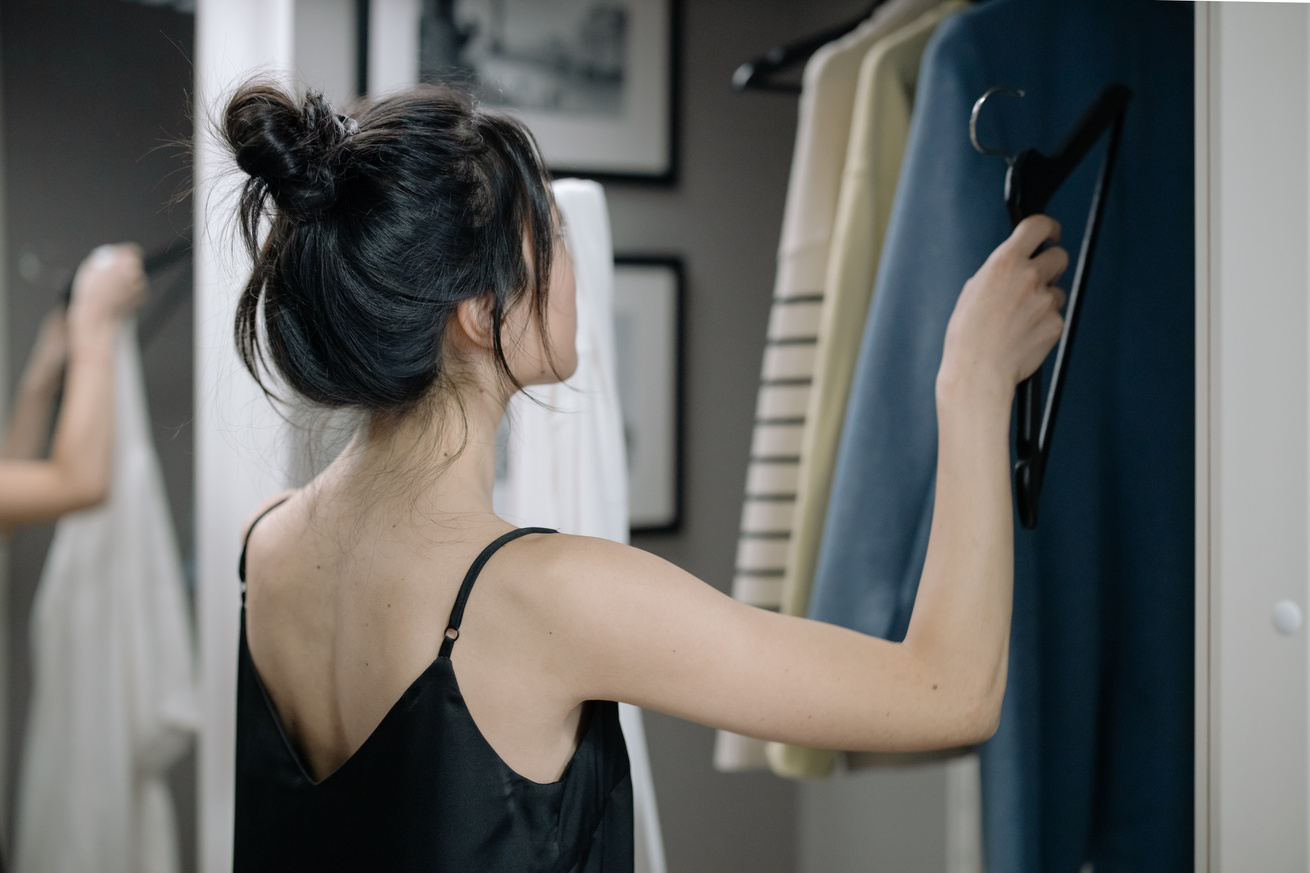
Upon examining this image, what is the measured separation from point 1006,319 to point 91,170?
965 mm

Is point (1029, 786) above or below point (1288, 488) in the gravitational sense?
below

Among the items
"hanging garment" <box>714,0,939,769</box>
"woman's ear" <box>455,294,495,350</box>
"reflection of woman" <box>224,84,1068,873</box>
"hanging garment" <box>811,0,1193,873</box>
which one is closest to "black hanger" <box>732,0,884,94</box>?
"hanging garment" <box>714,0,939,769</box>

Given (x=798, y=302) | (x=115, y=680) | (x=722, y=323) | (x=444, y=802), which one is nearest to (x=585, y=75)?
(x=722, y=323)

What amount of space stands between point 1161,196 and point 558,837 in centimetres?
81

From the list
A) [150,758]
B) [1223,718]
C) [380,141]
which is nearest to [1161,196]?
[1223,718]

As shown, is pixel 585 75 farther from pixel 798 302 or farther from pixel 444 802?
pixel 444 802

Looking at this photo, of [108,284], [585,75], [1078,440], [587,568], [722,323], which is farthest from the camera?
[722,323]

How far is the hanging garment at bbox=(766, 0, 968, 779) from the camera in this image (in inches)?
34.6

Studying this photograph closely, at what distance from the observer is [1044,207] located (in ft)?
2.37

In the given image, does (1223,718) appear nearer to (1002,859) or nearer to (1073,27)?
(1002,859)

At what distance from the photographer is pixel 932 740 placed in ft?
1.94

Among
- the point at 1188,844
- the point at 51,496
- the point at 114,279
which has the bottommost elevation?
the point at 1188,844

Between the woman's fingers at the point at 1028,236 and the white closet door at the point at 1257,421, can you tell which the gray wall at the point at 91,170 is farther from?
the white closet door at the point at 1257,421

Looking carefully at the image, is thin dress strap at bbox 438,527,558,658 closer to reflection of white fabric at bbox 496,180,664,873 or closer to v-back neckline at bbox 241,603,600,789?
v-back neckline at bbox 241,603,600,789
